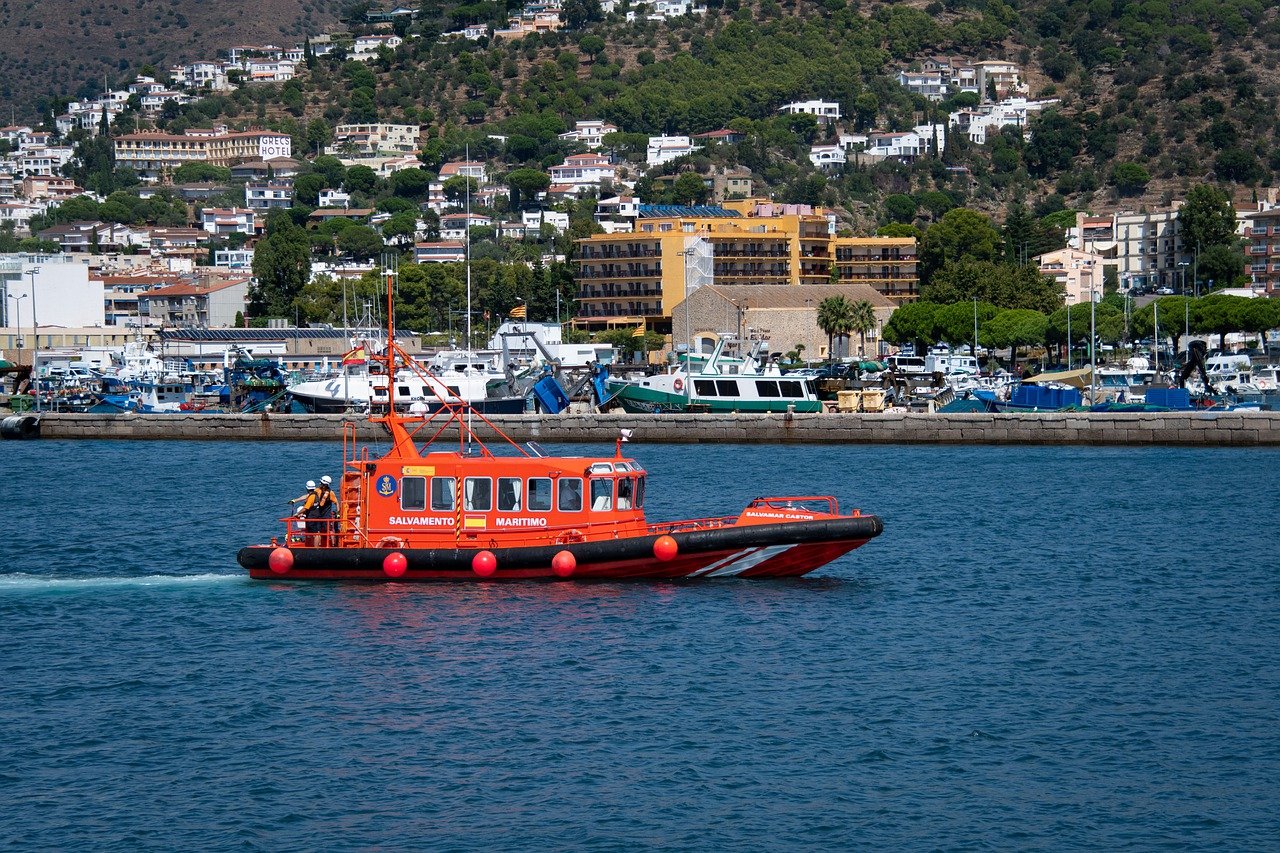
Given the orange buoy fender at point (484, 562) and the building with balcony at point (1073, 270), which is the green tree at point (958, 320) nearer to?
the building with balcony at point (1073, 270)

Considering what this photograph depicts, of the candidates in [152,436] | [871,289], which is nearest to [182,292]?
[871,289]

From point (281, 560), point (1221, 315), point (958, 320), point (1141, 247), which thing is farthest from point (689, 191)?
point (281, 560)

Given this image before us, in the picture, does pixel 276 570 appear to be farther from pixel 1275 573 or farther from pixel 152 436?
pixel 152 436

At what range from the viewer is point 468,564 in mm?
32750

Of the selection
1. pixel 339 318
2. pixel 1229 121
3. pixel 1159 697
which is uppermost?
pixel 1229 121

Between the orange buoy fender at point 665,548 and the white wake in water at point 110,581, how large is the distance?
8.41 metres

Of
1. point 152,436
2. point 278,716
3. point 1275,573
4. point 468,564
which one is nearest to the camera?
point 278,716

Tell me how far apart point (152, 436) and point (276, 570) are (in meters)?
43.8

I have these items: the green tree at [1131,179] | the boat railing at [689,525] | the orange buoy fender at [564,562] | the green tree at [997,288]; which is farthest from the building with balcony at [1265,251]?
the orange buoy fender at [564,562]

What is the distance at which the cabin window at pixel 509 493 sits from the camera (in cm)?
3297

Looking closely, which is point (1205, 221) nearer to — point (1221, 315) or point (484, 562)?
point (1221, 315)

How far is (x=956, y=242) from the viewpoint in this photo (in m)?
→ 138

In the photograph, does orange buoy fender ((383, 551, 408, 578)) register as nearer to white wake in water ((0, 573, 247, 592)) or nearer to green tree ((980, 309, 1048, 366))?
white wake in water ((0, 573, 247, 592))

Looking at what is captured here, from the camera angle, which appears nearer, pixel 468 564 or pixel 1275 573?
pixel 468 564
